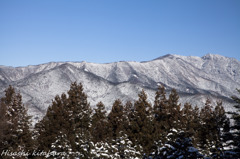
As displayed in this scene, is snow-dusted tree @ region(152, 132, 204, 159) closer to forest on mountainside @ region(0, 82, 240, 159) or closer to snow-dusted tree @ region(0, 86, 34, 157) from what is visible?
forest on mountainside @ region(0, 82, 240, 159)

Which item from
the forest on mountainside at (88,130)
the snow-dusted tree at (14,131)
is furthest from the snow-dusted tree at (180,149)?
the snow-dusted tree at (14,131)

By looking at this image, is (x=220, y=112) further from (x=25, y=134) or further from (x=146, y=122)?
(x=25, y=134)

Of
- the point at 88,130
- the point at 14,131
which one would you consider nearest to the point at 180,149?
the point at 88,130

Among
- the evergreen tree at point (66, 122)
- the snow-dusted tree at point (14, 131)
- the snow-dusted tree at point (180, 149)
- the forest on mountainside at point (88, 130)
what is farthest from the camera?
the snow-dusted tree at point (14, 131)

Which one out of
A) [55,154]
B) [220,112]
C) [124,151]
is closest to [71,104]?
[55,154]

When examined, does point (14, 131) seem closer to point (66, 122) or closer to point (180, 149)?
point (66, 122)

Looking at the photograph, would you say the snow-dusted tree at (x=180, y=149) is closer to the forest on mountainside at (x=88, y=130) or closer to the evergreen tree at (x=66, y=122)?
the forest on mountainside at (x=88, y=130)

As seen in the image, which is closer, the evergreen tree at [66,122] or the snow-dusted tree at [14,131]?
the evergreen tree at [66,122]

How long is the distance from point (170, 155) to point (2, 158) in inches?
887

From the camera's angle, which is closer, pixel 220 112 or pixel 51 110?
pixel 51 110

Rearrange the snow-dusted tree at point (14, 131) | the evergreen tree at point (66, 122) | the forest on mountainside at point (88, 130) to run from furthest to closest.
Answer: the snow-dusted tree at point (14, 131) < the evergreen tree at point (66, 122) < the forest on mountainside at point (88, 130)

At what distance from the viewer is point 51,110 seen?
126 feet

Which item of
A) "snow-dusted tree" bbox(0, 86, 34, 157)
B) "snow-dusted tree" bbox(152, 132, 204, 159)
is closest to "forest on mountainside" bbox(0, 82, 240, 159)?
"snow-dusted tree" bbox(0, 86, 34, 157)

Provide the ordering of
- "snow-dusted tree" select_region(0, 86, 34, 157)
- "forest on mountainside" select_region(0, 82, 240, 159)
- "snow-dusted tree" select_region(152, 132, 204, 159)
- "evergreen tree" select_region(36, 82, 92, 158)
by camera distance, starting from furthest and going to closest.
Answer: "snow-dusted tree" select_region(0, 86, 34, 157) → "evergreen tree" select_region(36, 82, 92, 158) → "forest on mountainside" select_region(0, 82, 240, 159) → "snow-dusted tree" select_region(152, 132, 204, 159)
